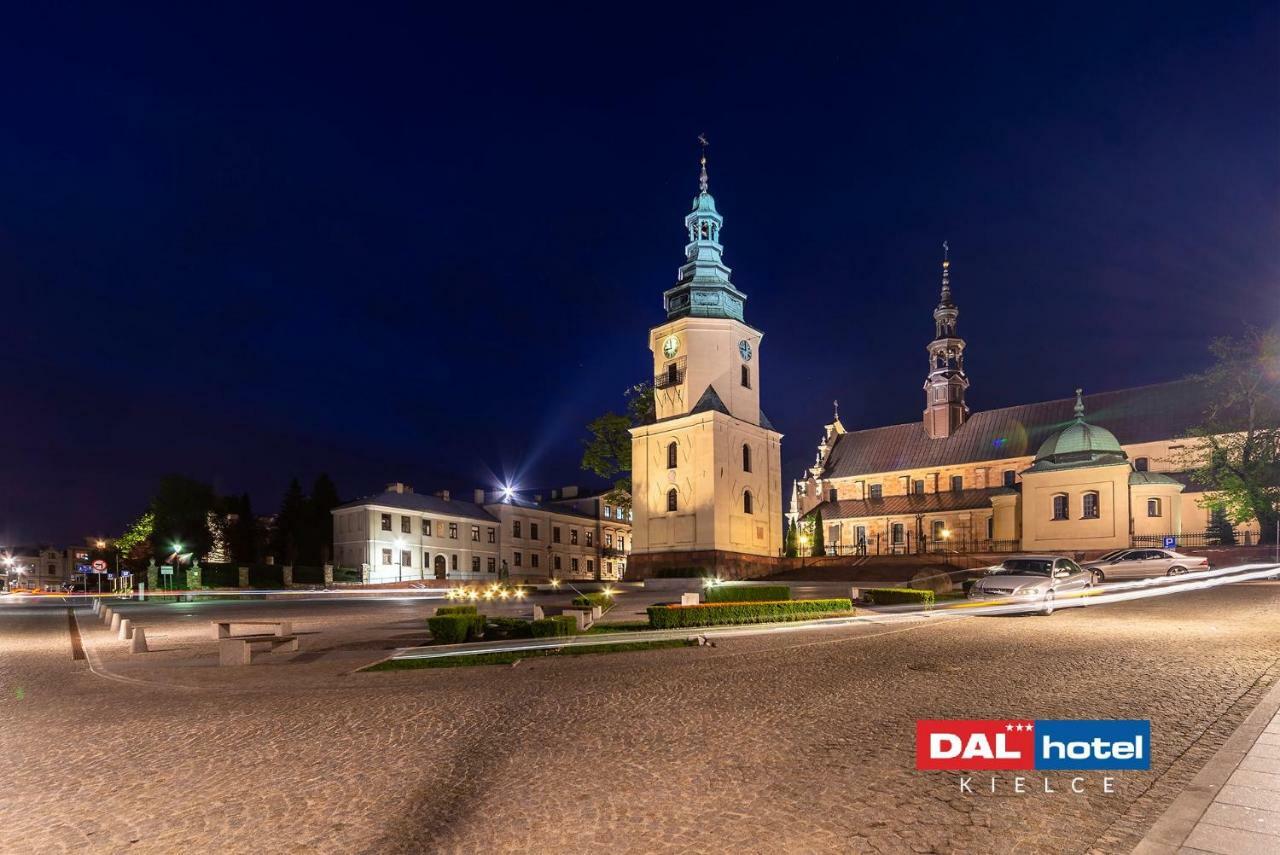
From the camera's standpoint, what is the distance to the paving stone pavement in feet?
18.5

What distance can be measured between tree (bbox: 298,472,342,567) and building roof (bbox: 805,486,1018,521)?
151 feet

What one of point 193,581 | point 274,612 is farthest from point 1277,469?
point 193,581

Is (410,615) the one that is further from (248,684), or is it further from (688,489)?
(688,489)

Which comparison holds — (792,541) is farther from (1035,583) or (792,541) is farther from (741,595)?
(1035,583)

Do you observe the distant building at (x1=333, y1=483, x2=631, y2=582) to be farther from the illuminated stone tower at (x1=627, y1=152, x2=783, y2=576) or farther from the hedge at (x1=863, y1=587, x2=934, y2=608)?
the hedge at (x1=863, y1=587, x2=934, y2=608)

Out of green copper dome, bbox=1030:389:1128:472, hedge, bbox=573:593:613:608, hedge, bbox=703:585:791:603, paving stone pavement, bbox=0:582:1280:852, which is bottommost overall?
hedge, bbox=573:593:613:608

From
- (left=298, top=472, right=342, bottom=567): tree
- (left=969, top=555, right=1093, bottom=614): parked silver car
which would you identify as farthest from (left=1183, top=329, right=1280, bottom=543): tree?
(left=298, top=472, right=342, bottom=567): tree

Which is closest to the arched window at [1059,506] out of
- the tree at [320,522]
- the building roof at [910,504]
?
the building roof at [910,504]

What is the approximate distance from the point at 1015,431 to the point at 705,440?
98.3 ft

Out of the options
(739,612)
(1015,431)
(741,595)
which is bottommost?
(741,595)

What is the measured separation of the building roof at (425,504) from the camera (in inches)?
2552

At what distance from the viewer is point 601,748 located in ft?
26.0

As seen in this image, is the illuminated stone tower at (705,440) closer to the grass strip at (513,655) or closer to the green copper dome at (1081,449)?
the green copper dome at (1081,449)

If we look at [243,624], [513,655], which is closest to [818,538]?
[513,655]
